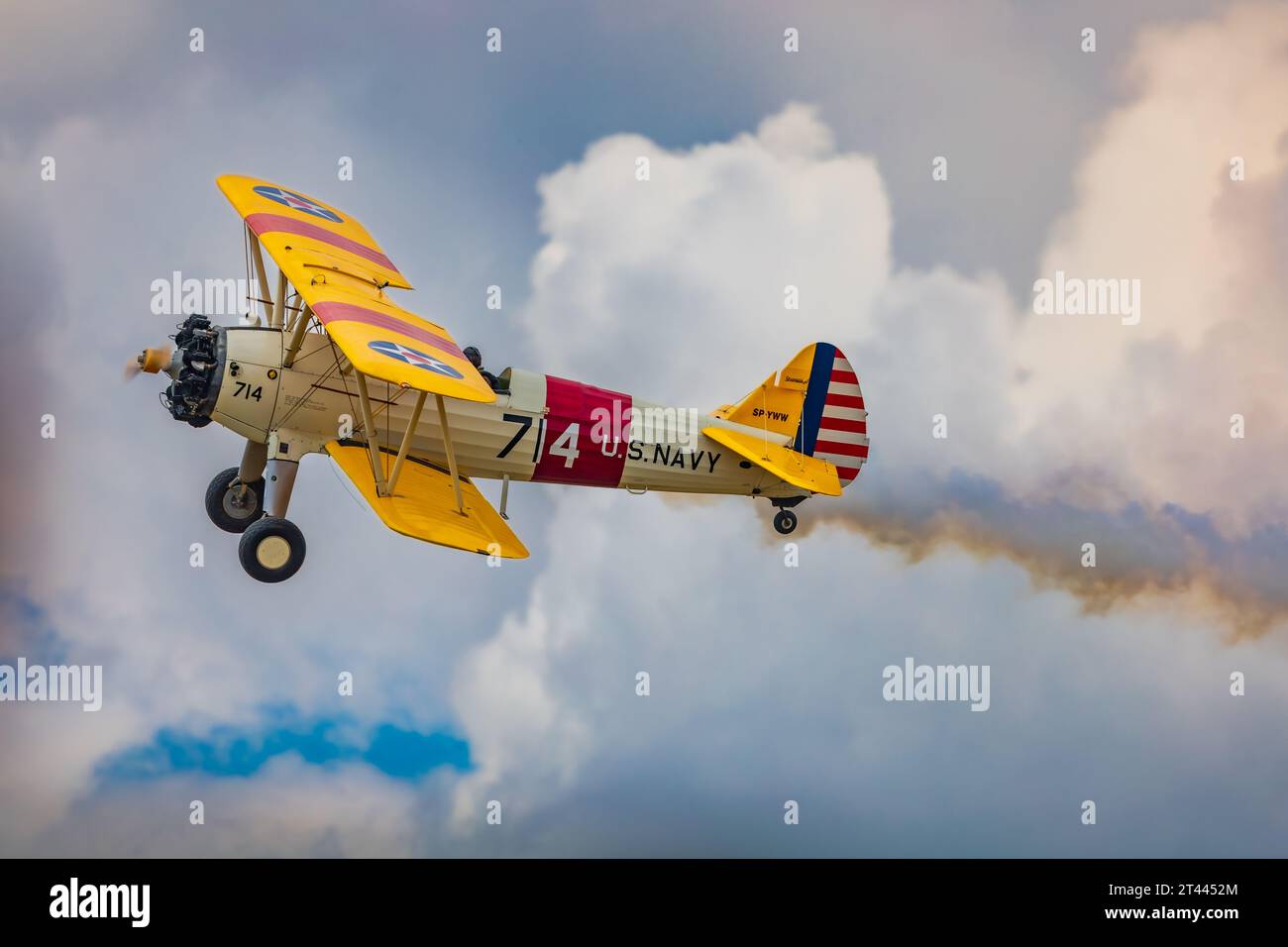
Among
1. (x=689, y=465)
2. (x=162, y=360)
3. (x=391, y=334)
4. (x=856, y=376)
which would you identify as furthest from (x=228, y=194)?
(x=856, y=376)

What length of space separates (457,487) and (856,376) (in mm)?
5186

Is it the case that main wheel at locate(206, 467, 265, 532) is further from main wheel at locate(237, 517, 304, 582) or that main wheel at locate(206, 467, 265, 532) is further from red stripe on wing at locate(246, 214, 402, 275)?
red stripe on wing at locate(246, 214, 402, 275)

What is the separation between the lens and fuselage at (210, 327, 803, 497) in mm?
16062

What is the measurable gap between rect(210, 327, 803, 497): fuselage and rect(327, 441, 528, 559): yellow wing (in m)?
0.19

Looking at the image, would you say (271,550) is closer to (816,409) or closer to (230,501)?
(230,501)

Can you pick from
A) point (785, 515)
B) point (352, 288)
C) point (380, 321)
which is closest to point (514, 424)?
point (352, 288)

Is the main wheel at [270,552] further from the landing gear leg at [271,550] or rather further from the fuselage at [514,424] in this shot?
the fuselage at [514,424]

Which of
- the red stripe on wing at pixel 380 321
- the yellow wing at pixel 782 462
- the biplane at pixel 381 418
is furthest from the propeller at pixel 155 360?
the yellow wing at pixel 782 462

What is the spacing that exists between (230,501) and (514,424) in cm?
291

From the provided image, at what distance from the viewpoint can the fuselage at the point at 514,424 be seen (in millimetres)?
16062

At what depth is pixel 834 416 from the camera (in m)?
18.9

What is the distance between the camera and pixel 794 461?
18547mm

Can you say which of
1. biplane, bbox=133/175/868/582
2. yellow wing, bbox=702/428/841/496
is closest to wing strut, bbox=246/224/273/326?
biplane, bbox=133/175/868/582
